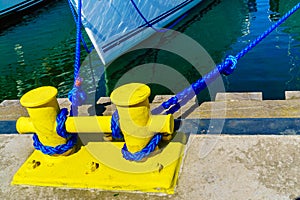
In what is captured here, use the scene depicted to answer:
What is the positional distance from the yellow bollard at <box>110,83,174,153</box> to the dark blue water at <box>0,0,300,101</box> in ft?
13.4

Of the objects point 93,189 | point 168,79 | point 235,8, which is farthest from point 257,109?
point 235,8

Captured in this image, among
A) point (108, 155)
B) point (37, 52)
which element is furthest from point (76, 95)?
point (37, 52)

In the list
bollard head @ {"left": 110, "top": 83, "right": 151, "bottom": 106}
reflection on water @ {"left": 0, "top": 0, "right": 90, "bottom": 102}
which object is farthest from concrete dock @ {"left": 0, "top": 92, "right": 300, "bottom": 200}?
reflection on water @ {"left": 0, "top": 0, "right": 90, "bottom": 102}

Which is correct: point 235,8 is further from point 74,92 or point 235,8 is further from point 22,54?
point 74,92

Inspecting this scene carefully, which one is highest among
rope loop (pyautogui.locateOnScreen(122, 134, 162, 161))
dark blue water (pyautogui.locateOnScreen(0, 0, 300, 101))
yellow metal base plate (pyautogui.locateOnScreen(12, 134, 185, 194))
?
rope loop (pyautogui.locateOnScreen(122, 134, 162, 161))

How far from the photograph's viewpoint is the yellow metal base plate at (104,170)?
2.35m

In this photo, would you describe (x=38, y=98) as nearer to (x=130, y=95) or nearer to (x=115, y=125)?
(x=115, y=125)

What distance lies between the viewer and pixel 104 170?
8.20 ft

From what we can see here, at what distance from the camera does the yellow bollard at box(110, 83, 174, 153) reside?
2.32 m

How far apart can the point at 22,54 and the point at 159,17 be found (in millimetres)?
3939

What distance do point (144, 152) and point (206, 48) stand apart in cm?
671

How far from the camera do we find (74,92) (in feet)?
11.0

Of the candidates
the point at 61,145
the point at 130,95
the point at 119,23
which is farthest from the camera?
the point at 119,23

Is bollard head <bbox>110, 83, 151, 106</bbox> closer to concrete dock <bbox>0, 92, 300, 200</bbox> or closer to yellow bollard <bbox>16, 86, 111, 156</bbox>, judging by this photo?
yellow bollard <bbox>16, 86, 111, 156</bbox>
